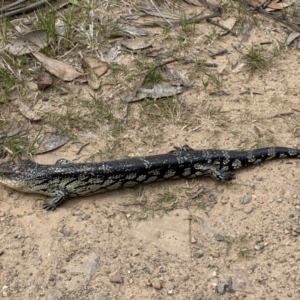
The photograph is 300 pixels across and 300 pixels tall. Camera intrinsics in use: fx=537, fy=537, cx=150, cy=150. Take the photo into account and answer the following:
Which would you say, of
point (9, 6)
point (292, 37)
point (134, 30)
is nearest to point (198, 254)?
point (134, 30)

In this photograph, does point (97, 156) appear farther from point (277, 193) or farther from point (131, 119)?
Answer: point (277, 193)

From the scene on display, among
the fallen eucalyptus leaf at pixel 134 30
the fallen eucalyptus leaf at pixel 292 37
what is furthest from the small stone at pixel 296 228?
the fallen eucalyptus leaf at pixel 134 30

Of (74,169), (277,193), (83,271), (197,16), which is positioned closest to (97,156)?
(74,169)

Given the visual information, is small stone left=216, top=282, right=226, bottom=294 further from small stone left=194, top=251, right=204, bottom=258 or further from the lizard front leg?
the lizard front leg

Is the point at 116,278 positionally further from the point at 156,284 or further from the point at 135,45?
the point at 135,45

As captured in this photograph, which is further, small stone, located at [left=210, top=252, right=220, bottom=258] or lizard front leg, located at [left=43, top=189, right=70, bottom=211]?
lizard front leg, located at [left=43, top=189, right=70, bottom=211]

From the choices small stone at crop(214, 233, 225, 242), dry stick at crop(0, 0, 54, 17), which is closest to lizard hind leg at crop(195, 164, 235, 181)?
small stone at crop(214, 233, 225, 242)

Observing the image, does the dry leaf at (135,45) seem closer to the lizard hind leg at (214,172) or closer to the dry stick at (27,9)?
the dry stick at (27,9)
